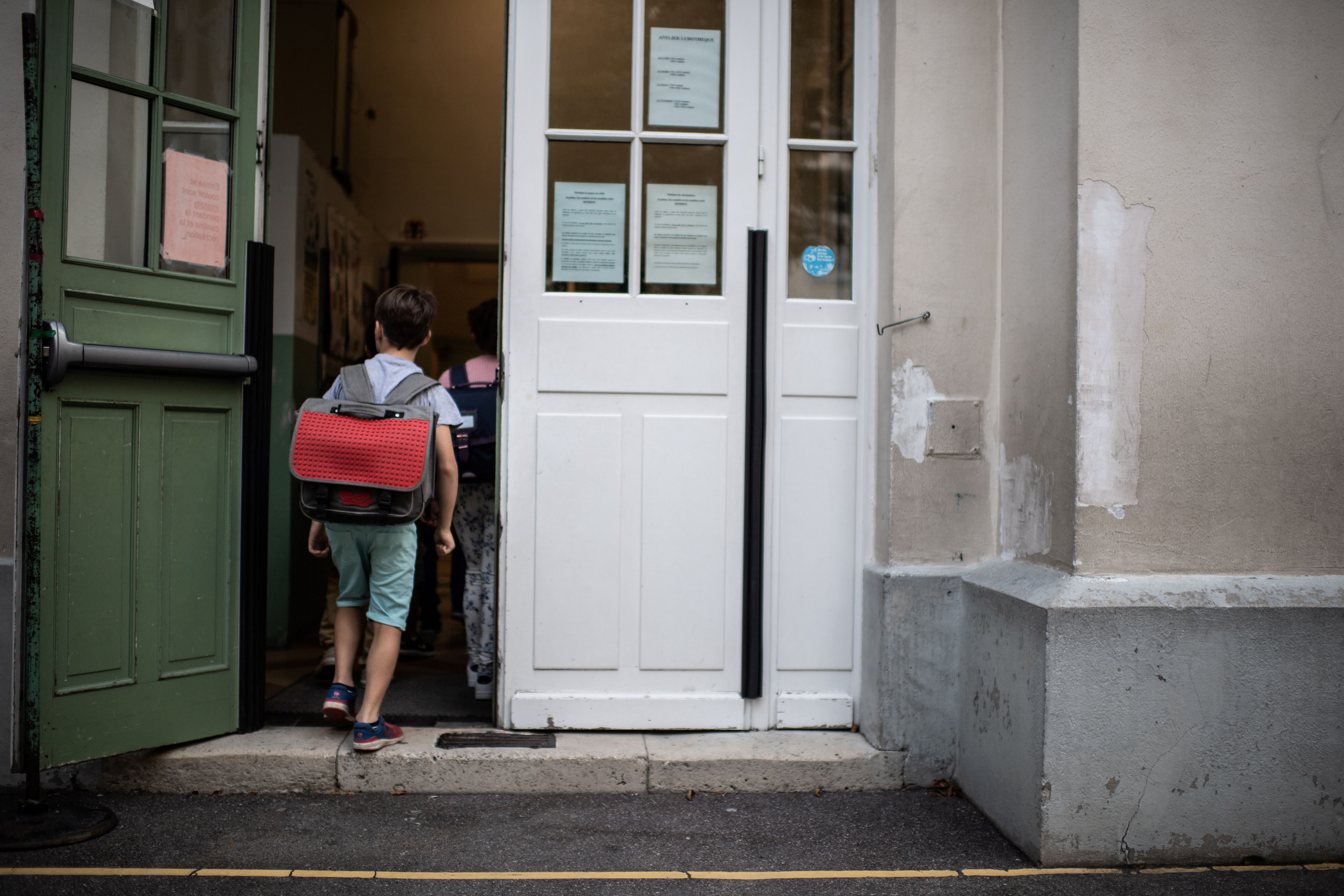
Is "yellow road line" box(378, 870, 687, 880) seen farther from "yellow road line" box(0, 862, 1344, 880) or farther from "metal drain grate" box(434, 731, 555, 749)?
"metal drain grate" box(434, 731, 555, 749)

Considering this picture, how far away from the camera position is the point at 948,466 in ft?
11.6

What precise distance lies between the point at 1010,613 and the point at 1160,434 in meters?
0.73

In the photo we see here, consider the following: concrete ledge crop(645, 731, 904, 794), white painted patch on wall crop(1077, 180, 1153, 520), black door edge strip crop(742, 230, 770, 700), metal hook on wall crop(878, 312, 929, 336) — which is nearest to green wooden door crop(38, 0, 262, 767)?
concrete ledge crop(645, 731, 904, 794)

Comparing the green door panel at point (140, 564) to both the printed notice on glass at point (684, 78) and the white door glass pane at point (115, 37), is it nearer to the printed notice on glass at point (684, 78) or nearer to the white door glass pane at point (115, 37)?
the white door glass pane at point (115, 37)

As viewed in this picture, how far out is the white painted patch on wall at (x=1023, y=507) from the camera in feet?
10.5

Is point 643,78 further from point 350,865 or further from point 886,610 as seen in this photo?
point 350,865

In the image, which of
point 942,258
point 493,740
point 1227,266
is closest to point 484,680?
point 493,740

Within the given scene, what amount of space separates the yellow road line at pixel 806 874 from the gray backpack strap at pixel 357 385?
1.90 metres

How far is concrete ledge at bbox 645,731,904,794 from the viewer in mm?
3430

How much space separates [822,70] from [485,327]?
1.82 metres

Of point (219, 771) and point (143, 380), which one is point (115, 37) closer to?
point (143, 380)

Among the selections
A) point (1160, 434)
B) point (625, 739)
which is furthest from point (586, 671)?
point (1160, 434)

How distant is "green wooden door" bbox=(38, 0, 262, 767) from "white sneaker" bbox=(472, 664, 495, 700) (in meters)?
0.95

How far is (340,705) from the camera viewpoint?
11.3 feet
